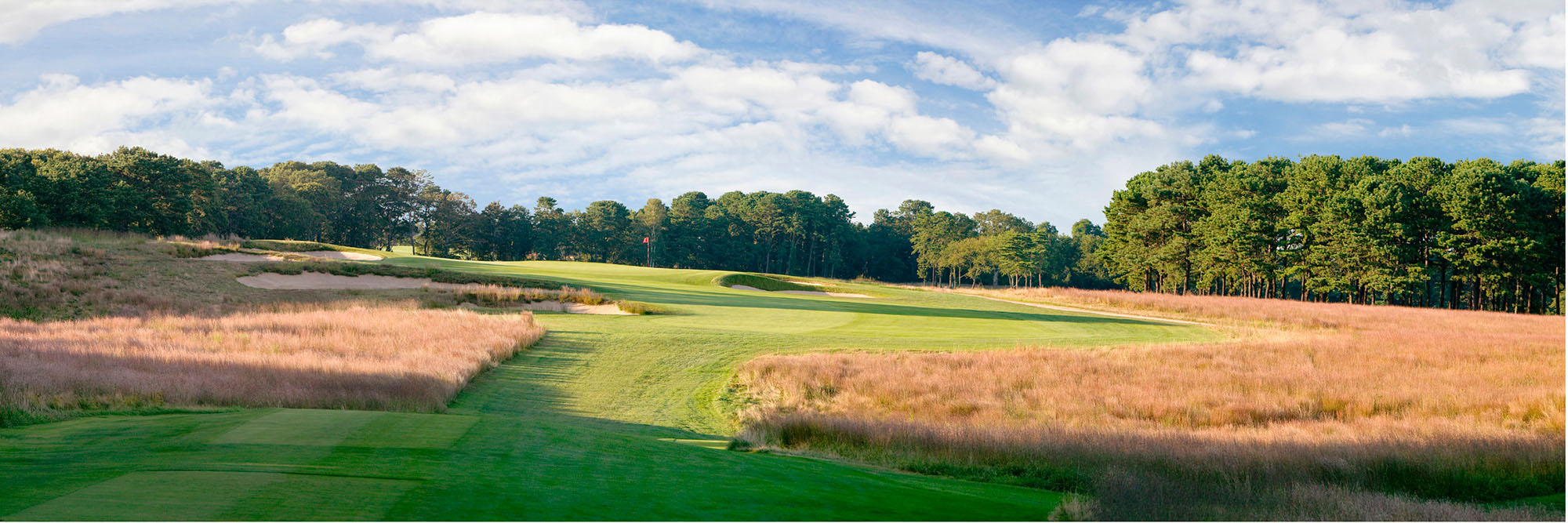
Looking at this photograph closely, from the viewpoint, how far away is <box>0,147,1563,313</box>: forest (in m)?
51.8

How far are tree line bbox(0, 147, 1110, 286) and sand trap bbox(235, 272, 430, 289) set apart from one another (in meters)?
30.1

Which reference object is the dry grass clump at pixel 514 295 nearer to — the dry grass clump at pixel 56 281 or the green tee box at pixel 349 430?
the dry grass clump at pixel 56 281

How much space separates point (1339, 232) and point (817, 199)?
251 ft

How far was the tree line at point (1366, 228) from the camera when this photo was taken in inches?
2012

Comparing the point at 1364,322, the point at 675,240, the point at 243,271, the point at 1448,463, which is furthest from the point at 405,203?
the point at 1448,463

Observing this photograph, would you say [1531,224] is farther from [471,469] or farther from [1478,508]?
[471,469]

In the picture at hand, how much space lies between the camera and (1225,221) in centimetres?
6147

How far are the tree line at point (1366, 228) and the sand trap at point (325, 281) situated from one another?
58375mm

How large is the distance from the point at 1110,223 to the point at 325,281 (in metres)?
69.3

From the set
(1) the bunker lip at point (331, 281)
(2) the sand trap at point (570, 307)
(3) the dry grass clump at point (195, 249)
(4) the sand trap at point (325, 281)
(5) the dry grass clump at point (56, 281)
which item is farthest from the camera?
(3) the dry grass clump at point (195, 249)

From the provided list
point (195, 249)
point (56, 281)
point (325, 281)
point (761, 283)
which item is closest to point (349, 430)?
point (56, 281)

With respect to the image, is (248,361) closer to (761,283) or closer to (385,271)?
(385,271)

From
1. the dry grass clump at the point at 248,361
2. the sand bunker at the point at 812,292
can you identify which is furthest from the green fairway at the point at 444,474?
the sand bunker at the point at 812,292

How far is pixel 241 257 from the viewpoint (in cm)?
3884
